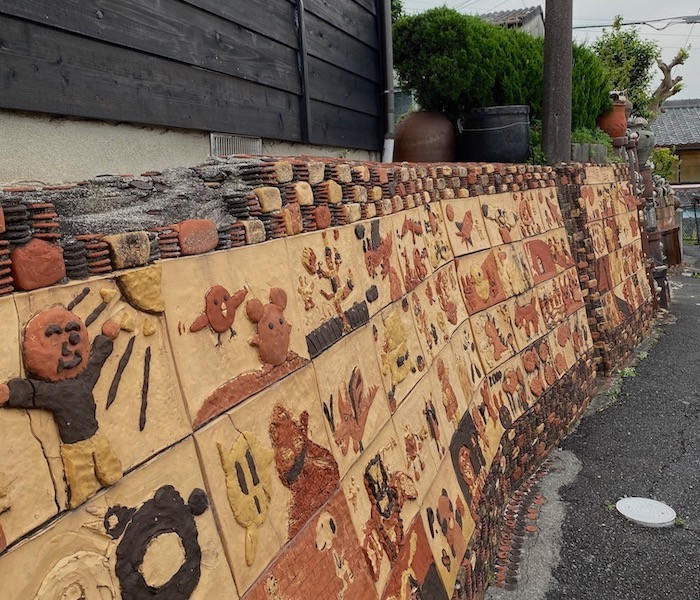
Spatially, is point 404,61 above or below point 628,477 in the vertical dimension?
above

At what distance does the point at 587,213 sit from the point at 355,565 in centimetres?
577

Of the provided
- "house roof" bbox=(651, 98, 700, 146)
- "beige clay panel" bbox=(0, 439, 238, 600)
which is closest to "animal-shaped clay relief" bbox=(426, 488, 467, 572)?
"beige clay panel" bbox=(0, 439, 238, 600)

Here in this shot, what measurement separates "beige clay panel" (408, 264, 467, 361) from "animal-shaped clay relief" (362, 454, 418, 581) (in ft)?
2.73

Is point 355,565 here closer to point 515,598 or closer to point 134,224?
point 134,224

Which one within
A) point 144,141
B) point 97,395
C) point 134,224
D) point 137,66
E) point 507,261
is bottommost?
point 507,261

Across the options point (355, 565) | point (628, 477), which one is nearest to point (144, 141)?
point (355, 565)

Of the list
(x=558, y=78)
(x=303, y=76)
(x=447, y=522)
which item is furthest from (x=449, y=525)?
(x=558, y=78)

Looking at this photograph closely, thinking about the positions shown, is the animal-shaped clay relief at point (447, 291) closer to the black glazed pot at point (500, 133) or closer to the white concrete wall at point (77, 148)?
the white concrete wall at point (77, 148)

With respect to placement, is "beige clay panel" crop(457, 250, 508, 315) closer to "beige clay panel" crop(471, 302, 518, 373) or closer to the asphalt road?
"beige clay panel" crop(471, 302, 518, 373)

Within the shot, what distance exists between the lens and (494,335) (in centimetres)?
434

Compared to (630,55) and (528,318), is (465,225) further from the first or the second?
(630,55)

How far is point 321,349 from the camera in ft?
7.08

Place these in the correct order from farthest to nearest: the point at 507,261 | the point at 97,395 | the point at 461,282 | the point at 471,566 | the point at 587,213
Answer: the point at 587,213 < the point at 507,261 < the point at 461,282 < the point at 471,566 < the point at 97,395

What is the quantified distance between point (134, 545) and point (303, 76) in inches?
159
